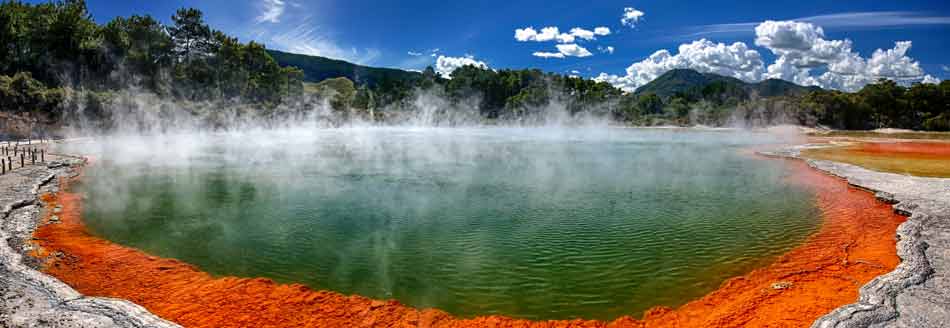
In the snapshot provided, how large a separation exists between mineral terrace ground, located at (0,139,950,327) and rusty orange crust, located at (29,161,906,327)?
0.05 ft

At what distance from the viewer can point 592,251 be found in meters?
9.12

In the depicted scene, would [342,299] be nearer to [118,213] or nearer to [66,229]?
[66,229]

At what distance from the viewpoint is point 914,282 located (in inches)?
264

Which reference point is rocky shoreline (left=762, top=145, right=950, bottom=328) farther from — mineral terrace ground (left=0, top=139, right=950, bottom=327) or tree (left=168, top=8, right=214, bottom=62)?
tree (left=168, top=8, right=214, bottom=62)

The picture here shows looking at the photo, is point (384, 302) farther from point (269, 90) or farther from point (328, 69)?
point (328, 69)

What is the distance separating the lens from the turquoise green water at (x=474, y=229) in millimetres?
7594

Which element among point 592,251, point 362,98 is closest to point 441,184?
point 592,251

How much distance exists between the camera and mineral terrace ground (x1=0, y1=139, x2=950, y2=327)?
5.95m

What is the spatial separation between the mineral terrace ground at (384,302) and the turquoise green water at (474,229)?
0.42 meters

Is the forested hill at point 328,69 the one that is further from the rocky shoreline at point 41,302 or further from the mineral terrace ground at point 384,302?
the mineral terrace ground at point 384,302

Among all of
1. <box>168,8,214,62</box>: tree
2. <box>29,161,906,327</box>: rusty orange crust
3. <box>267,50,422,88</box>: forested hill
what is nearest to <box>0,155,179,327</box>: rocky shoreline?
<box>29,161,906,327</box>: rusty orange crust

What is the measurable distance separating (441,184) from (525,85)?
9139 centimetres

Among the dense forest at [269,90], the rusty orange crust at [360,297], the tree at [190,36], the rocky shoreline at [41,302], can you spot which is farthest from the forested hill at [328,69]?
the rusty orange crust at [360,297]

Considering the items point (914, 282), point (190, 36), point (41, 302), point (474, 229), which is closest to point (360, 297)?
point (474, 229)
